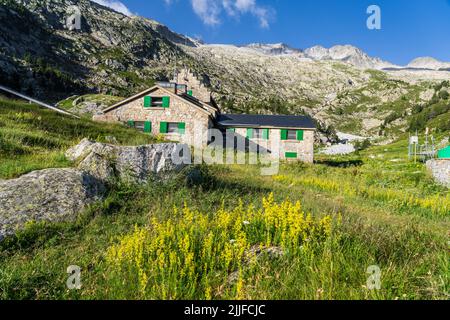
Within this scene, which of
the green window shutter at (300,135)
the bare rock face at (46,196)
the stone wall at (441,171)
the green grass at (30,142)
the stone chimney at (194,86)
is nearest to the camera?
the bare rock face at (46,196)

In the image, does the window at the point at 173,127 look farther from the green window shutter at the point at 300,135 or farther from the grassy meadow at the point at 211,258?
the grassy meadow at the point at 211,258

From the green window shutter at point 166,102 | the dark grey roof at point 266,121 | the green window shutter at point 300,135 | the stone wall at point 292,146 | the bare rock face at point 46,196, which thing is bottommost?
the bare rock face at point 46,196

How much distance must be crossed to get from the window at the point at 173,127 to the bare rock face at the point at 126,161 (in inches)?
988

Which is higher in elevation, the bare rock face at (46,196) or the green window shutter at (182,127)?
the green window shutter at (182,127)

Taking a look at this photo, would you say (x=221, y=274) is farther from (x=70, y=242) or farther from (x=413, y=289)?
(x=70, y=242)

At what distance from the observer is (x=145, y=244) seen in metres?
4.68

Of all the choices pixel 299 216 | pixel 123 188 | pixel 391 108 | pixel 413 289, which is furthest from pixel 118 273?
pixel 391 108

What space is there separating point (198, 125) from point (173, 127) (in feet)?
10.1

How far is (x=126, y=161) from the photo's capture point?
8898 millimetres

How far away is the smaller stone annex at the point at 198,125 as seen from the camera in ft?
114

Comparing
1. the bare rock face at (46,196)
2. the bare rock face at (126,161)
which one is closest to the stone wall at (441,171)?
the bare rock face at (126,161)

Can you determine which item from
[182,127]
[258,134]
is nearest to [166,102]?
[182,127]

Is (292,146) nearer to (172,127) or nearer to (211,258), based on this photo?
(172,127)

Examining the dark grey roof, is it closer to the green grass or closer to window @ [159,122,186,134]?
window @ [159,122,186,134]
